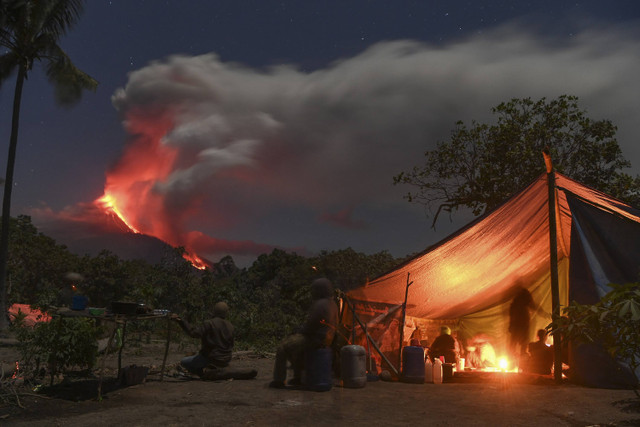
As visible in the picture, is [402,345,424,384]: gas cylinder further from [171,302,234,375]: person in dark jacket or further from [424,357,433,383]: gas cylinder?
[171,302,234,375]: person in dark jacket

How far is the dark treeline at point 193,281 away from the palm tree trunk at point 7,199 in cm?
192

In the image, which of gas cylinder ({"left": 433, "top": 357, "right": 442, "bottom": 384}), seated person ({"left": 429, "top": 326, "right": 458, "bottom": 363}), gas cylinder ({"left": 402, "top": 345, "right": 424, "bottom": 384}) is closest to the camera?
gas cylinder ({"left": 402, "top": 345, "right": 424, "bottom": 384})

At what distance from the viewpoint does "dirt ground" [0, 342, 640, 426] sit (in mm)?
5402

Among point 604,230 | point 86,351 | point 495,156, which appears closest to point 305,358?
point 86,351

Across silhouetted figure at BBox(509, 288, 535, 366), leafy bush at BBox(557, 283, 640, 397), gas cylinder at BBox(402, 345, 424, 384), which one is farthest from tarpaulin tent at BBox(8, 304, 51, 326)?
silhouetted figure at BBox(509, 288, 535, 366)

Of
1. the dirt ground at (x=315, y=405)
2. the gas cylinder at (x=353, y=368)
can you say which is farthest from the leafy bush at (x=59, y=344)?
the gas cylinder at (x=353, y=368)

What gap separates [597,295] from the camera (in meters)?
8.09

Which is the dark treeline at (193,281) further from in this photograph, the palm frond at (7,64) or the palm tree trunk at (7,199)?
the palm frond at (7,64)

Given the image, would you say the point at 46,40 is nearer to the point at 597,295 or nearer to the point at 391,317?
the point at 391,317

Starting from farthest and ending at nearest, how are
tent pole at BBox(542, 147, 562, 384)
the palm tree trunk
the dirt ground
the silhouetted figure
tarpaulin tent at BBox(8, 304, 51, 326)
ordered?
1. the palm tree trunk
2. the silhouetted figure
3. tarpaulin tent at BBox(8, 304, 51, 326)
4. tent pole at BBox(542, 147, 562, 384)
5. the dirt ground

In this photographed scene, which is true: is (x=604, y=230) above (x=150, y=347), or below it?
above

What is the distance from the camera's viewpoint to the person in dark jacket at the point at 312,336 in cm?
757

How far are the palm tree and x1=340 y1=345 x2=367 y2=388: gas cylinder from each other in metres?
13.9

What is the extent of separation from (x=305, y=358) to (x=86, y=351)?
3152 millimetres
